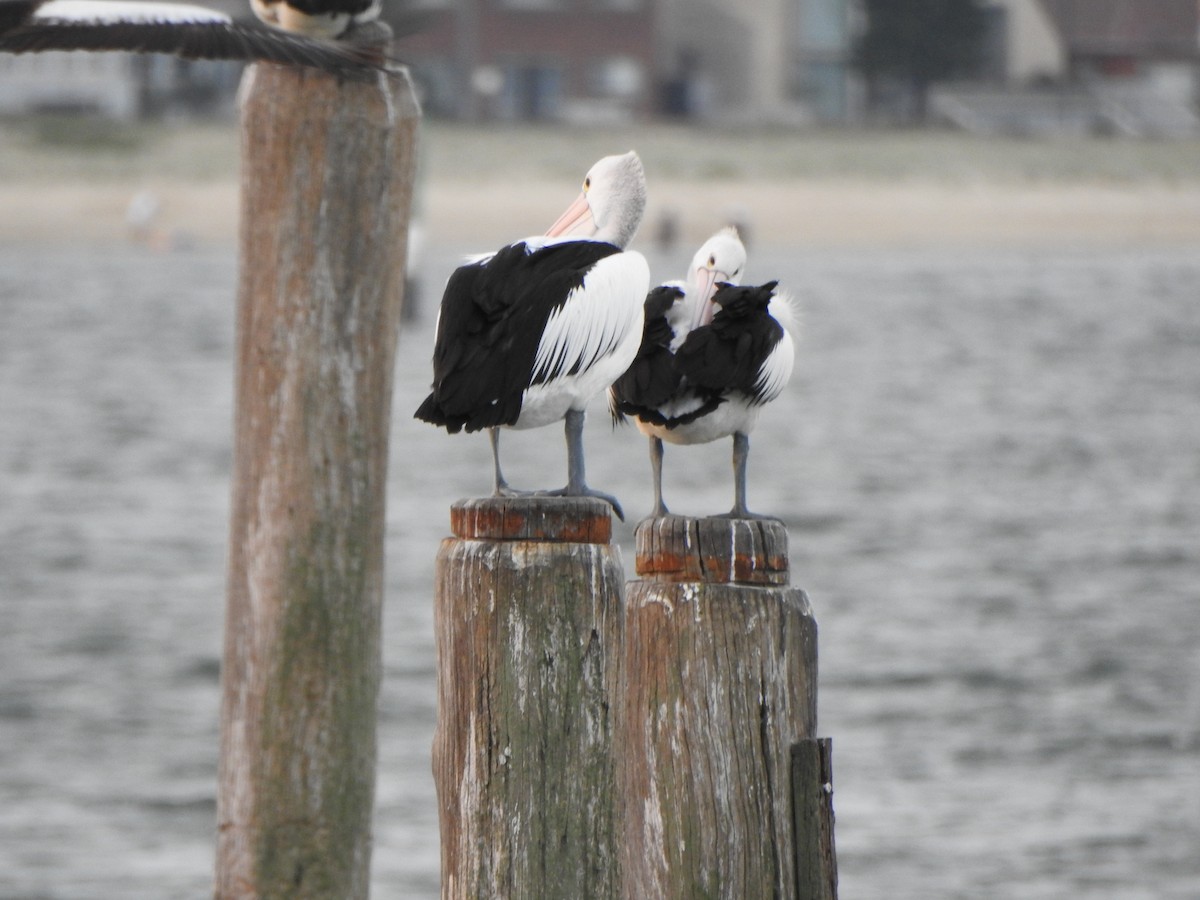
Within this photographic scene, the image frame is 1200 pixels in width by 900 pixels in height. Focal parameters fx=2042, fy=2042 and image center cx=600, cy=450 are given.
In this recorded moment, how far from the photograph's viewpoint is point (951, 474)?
72.4 ft

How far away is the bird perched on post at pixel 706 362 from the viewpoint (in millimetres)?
3930

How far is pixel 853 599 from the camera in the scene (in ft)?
47.5

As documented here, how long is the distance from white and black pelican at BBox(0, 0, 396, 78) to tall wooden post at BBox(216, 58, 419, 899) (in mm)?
133

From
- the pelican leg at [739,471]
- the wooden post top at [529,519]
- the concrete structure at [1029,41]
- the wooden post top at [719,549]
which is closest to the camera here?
the wooden post top at [529,519]

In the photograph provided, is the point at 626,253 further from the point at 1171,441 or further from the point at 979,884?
the point at 1171,441

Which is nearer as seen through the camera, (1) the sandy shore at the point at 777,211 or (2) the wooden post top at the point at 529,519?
(2) the wooden post top at the point at 529,519

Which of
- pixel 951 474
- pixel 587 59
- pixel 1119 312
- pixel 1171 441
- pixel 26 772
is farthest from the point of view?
pixel 587 59

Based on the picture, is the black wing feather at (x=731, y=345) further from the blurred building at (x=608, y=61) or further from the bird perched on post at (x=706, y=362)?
the blurred building at (x=608, y=61)

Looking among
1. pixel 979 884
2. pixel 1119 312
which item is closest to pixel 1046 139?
pixel 1119 312

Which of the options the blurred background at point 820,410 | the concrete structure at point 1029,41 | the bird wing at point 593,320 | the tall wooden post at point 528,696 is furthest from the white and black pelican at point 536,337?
the concrete structure at point 1029,41

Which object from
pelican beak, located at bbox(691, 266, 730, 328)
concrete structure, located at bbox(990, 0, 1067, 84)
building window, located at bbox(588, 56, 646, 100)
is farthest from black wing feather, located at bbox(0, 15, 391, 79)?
concrete structure, located at bbox(990, 0, 1067, 84)

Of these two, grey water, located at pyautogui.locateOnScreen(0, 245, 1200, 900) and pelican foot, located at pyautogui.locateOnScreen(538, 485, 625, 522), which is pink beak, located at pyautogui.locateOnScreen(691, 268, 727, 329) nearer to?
pelican foot, located at pyautogui.locateOnScreen(538, 485, 625, 522)

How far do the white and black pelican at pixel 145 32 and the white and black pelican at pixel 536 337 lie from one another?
145 centimetres

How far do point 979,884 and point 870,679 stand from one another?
3.44m
